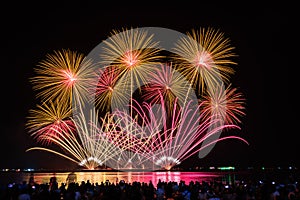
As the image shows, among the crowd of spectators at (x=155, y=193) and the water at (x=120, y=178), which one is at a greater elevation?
the water at (x=120, y=178)

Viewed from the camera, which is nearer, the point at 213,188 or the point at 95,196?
the point at 95,196

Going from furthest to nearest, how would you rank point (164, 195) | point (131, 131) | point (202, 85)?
point (131, 131)
point (202, 85)
point (164, 195)

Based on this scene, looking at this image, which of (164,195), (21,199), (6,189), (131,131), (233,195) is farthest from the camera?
(131,131)

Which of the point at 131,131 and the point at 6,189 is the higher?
the point at 131,131

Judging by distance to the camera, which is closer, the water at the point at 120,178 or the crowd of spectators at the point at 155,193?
the crowd of spectators at the point at 155,193

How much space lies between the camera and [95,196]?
15719 mm

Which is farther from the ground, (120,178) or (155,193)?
(120,178)

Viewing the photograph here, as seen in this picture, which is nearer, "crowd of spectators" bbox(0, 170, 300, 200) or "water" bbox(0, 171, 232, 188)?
"crowd of spectators" bbox(0, 170, 300, 200)

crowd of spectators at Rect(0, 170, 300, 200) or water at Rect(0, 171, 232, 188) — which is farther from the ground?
water at Rect(0, 171, 232, 188)

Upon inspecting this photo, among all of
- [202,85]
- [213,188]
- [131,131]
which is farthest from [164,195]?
[131,131]

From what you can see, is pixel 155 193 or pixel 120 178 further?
pixel 120 178

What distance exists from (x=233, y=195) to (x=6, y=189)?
29.8ft

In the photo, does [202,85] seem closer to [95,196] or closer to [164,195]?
[164,195]

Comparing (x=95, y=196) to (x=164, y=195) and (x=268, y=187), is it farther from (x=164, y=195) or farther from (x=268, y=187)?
(x=268, y=187)
